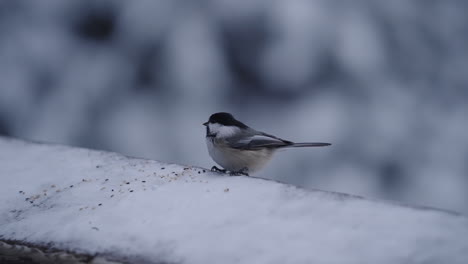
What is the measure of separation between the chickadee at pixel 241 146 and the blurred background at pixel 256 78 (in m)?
2.78

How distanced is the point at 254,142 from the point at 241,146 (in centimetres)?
11

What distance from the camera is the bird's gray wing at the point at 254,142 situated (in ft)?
11.3

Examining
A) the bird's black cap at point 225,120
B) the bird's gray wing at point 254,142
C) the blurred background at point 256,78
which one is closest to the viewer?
the bird's gray wing at point 254,142

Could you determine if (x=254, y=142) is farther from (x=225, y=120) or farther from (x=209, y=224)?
(x=209, y=224)

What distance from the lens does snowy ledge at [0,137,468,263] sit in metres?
1.72

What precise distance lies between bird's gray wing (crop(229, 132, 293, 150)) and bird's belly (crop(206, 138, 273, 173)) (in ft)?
0.13

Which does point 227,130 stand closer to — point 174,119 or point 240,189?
point 240,189

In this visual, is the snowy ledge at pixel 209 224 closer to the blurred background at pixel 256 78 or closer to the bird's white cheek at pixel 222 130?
the bird's white cheek at pixel 222 130

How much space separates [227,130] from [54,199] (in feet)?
4.68

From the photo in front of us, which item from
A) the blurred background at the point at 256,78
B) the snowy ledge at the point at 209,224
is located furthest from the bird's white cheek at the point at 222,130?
the blurred background at the point at 256,78

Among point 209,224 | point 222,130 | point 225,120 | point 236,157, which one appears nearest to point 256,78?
point 225,120

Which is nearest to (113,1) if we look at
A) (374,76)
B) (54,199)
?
(374,76)

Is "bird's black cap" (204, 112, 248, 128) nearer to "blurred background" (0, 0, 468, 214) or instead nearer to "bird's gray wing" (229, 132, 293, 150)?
"bird's gray wing" (229, 132, 293, 150)

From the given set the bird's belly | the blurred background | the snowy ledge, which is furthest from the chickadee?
the blurred background
